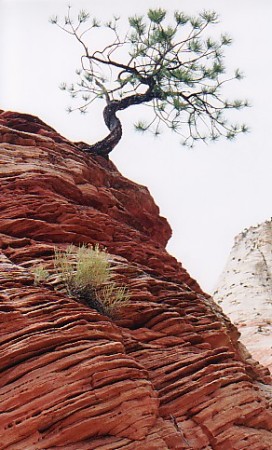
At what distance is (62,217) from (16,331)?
110 inches

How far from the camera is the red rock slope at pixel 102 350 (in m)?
4.48

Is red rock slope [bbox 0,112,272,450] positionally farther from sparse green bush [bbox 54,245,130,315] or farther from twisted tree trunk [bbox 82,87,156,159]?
twisted tree trunk [bbox 82,87,156,159]

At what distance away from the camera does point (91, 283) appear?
5953 mm

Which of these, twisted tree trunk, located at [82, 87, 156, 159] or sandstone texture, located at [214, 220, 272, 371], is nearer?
twisted tree trunk, located at [82, 87, 156, 159]

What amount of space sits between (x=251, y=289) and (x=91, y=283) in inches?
643

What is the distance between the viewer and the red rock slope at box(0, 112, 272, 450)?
448cm

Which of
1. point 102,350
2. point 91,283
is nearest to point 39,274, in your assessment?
point 91,283

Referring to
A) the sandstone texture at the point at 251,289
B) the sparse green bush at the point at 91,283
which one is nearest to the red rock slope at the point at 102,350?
the sparse green bush at the point at 91,283

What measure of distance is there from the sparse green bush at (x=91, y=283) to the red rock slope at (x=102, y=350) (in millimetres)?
245

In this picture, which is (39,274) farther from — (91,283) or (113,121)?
(113,121)

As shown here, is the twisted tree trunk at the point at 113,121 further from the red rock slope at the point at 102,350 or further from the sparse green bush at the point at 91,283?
the sparse green bush at the point at 91,283

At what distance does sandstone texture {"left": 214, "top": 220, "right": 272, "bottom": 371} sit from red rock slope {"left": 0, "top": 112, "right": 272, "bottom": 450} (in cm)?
720

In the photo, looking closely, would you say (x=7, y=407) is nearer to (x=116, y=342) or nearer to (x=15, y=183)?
(x=116, y=342)

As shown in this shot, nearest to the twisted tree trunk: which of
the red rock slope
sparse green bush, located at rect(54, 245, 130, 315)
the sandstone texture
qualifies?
the red rock slope
